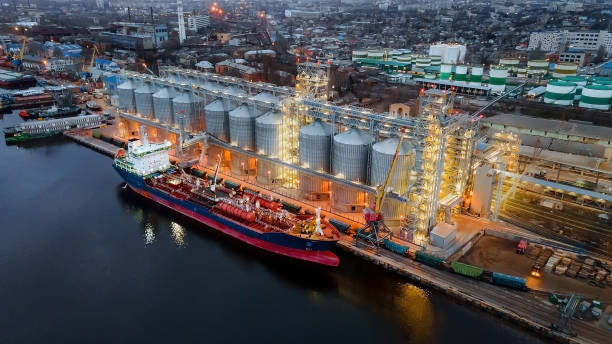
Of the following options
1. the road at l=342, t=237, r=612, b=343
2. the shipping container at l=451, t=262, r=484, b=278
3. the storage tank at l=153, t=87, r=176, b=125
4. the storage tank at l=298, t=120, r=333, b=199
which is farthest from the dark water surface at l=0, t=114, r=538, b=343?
the storage tank at l=153, t=87, r=176, b=125

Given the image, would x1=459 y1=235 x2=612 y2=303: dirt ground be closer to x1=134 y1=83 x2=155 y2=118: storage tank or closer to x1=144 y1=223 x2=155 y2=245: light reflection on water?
x1=144 y1=223 x2=155 y2=245: light reflection on water

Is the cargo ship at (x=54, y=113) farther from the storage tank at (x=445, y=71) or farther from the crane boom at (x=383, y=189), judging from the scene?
the storage tank at (x=445, y=71)

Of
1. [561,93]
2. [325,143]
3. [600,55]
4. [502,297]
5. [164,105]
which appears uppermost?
[600,55]

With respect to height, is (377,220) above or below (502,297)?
above

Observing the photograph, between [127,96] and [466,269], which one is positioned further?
[127,96]

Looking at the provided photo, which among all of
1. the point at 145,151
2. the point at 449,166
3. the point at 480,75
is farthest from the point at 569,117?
the point at 145,151

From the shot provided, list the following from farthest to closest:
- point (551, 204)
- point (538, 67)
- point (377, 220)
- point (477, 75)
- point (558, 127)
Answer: point (538, 67) → point (477, 75) → point (558, 127) → point (551, 204) → point (377, 220)

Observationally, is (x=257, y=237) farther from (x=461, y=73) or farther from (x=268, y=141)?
(x=461, y=73)

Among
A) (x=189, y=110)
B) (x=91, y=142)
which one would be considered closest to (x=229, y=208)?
(x=189, y=110)
